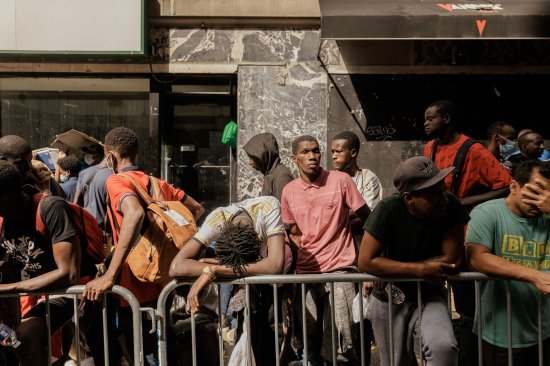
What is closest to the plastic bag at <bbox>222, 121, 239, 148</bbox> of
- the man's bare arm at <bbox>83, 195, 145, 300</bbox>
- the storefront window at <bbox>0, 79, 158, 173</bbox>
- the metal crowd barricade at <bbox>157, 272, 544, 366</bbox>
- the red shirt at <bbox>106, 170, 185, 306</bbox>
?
the storefront window at <bbox>0, 79, 158, 173</bbox>

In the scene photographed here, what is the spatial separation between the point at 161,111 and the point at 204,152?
0.84 meters

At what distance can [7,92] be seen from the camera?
11938 mm

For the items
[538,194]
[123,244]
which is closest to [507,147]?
[538,194]

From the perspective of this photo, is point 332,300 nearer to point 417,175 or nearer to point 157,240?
point 417,175

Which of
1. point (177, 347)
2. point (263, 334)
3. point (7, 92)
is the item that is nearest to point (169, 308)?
point (177, 347)

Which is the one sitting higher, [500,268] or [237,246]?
[237,246]

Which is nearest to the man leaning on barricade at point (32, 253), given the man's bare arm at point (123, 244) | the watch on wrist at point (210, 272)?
the man's bare arm at point (123, 244)

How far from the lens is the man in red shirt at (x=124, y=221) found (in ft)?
18.6

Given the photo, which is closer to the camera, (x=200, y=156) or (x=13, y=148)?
(x=13, y=148)

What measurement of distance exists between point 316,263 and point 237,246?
3.77 feet

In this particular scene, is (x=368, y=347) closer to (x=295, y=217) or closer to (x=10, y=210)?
(x=295, y=217)

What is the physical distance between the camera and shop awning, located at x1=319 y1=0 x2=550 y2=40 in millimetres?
10141

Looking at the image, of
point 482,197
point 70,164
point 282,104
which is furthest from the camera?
point 282,104

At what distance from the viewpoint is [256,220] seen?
590 cm
